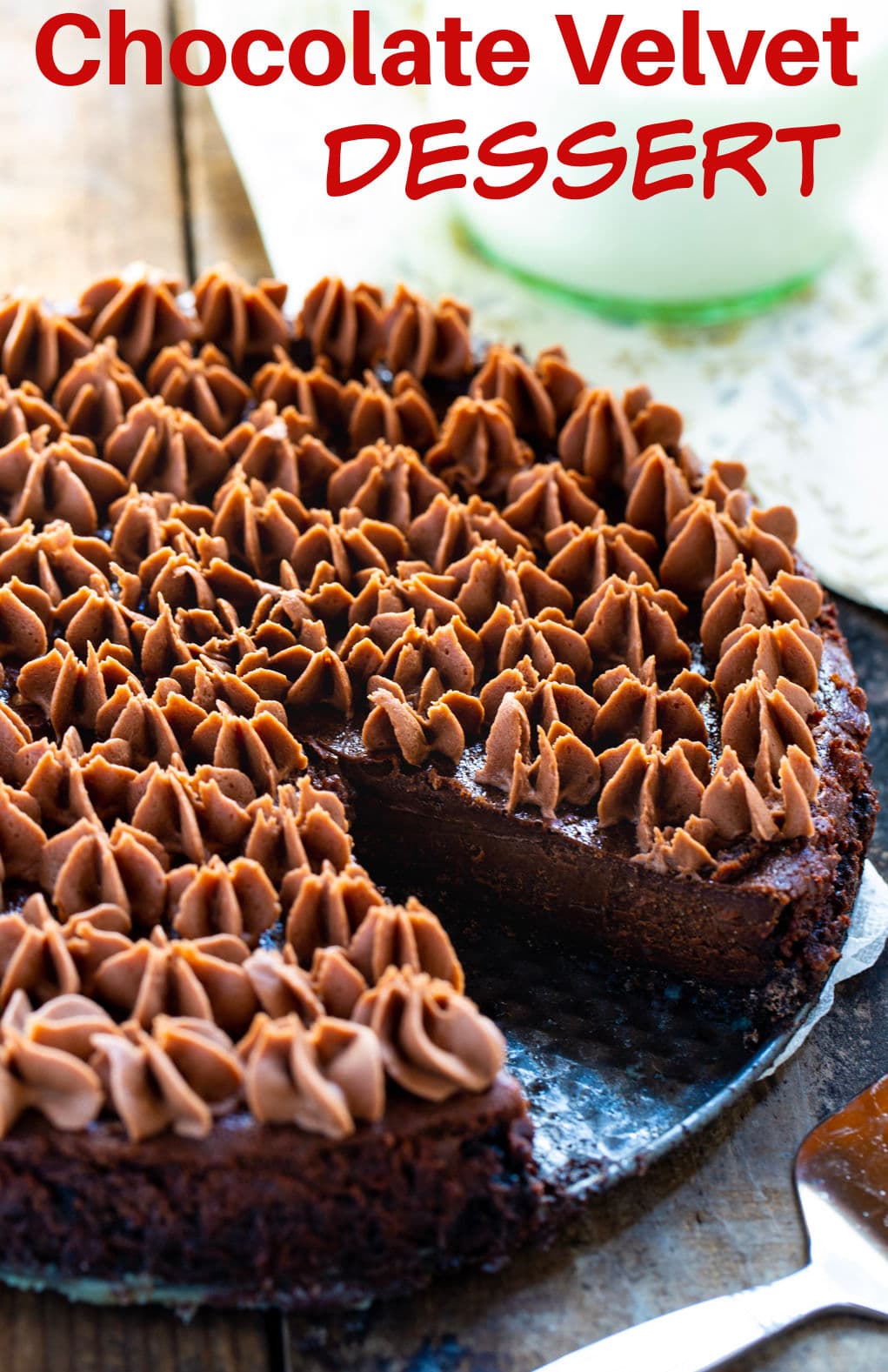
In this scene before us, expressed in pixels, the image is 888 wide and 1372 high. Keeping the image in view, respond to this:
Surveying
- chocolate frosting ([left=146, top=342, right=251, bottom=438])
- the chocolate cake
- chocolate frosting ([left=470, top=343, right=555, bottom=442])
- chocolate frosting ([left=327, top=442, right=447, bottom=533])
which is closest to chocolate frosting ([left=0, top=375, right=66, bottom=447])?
the chocolate cake

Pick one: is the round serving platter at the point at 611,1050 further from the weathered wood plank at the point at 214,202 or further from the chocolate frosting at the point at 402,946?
the weathered wood plank at the point at 214,202

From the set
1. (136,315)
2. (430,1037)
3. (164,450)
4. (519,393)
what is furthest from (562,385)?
(430,1037)

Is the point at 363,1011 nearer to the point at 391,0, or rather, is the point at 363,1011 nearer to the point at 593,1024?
the point at 593,1024

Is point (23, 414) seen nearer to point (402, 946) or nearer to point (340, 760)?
point (340, 760)

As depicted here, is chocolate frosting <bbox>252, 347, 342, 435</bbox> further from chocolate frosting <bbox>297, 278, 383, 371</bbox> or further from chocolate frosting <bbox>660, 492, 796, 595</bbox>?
chocolate frosting <bbox>660, 492, 796, 595</bbox>

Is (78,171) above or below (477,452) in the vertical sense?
above

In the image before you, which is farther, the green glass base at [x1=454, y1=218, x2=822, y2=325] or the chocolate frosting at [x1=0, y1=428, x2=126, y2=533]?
the green glass base at [x1=454, y1=218, x2=822, y2=325]
